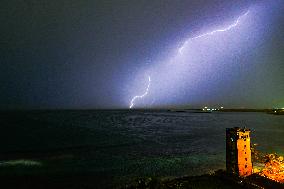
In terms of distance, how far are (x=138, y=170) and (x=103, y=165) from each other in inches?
313

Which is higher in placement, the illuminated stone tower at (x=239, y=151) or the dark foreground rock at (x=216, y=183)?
the illuminated stone tower at (x=239, y=151)

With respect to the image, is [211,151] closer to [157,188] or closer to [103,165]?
[103,165]

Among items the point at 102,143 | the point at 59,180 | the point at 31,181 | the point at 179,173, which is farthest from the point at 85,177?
the point at 102,143

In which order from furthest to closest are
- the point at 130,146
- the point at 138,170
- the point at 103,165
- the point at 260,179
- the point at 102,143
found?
the point at 102,143, the point at 130,146, the point at 103,165, the point at 138,170, the point at 260,179

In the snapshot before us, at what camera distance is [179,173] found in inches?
1478

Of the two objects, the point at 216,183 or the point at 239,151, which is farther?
the point at 216,183

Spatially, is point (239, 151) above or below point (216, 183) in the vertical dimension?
above

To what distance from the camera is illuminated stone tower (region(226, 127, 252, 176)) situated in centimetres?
2131

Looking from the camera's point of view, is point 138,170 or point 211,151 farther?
point 211,151

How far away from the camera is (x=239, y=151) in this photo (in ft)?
69.8

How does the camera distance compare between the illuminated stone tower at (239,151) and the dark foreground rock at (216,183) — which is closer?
the dark foreground rock at (216,183)

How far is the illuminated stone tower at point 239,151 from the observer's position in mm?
21312

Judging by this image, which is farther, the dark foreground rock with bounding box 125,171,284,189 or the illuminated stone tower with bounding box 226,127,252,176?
the illuminated stone tower with bounding box 226,127,252,176

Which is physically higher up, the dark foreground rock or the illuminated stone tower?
the illuminated stone tower
